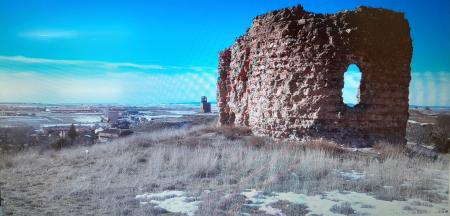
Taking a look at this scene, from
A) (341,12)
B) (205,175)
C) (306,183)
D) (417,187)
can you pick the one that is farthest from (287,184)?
(341,12)

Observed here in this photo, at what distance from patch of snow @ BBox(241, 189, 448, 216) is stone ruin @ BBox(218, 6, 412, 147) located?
4828mm

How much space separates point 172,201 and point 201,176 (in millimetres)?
1578

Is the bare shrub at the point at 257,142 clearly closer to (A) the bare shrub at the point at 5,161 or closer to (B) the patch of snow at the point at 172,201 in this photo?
(B) the patch of snow at the point at 172,201

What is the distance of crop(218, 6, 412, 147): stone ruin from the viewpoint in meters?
10.1

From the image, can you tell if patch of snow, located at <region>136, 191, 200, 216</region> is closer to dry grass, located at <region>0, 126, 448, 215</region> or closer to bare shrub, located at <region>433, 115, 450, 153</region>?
dry grass, located at <region>0, 126, 448, 215</region>

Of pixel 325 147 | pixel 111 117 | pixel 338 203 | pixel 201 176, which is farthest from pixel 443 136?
pixel 111 117

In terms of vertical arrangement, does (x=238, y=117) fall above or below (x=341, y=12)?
below

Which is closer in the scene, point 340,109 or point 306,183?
point 306,183

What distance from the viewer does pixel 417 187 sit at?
231 inches

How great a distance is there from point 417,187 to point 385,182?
0.49 m

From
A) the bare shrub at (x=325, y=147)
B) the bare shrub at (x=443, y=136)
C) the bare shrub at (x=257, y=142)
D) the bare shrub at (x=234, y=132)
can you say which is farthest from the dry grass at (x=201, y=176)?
the bare shrub at (x=443, y=136)

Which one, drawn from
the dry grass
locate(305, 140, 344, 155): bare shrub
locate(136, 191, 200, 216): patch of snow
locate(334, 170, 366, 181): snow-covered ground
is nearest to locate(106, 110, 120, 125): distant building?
the dry grass

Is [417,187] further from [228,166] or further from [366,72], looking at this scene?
[366,72]

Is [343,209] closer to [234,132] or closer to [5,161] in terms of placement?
[5,161]
